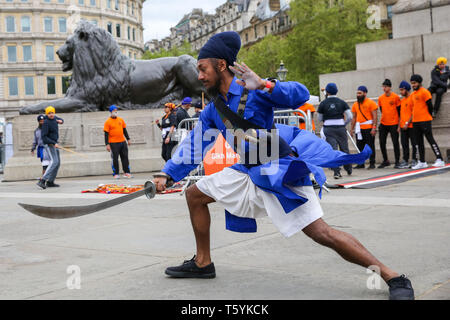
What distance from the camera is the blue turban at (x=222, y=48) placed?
11.2 feet

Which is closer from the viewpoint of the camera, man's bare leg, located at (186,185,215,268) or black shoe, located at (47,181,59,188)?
man's bare leg, located at (186,185,215,268)

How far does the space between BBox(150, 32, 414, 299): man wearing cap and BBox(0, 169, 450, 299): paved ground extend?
31 centimetres

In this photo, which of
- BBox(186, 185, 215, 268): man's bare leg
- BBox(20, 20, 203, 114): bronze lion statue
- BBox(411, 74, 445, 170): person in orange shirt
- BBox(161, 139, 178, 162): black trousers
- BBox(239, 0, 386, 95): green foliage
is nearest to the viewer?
BBox(186, 185, 215, 268): man's bare leg

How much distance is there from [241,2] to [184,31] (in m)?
30.2

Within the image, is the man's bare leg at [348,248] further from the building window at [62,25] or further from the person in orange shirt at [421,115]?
the building window at [62,25]

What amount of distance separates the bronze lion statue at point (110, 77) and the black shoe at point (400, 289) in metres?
13.1

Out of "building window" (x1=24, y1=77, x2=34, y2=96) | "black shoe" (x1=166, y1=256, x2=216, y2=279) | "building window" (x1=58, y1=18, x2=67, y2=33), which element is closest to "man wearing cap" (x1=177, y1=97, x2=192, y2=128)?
"black shoe" (x1=166, y1=256, x2=216, y2=279)

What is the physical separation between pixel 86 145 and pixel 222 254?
11.9m

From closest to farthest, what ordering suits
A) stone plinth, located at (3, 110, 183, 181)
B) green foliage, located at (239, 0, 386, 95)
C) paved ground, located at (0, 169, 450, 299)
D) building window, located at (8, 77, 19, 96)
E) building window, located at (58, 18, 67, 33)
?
1. paved ground, located at (0, 169, 450, 299)
2. stone plinth, located at (3, 110, 183, 181)
3. green foliage, located at (239, 0, 386, 95)
4. building window, located at (8, 77, 19, 96)
5. building window, located at (58, 18, 67, 33)

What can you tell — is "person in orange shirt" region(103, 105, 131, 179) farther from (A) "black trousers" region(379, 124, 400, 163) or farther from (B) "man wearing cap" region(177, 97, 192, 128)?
(A) "black trousers" region(379, 124, 400, 163)

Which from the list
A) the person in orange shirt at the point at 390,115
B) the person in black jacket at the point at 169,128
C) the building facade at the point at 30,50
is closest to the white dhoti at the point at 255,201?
the person in black jacket at the point at 169,128

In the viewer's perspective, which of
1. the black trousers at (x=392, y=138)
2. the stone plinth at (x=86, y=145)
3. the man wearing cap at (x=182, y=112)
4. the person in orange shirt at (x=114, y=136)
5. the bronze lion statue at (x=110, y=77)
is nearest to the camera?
the man wearing cap at (x=182, y=112)

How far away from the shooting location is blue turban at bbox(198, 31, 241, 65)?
3.42m

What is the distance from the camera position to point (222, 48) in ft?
11.2
